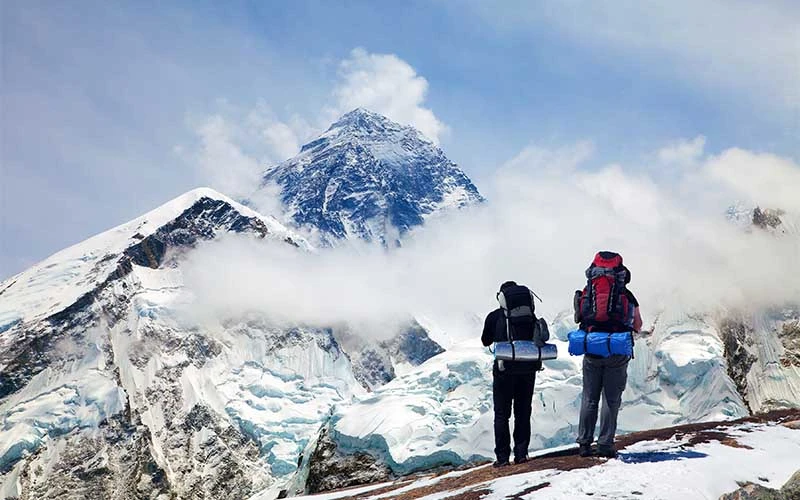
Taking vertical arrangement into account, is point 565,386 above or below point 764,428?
below

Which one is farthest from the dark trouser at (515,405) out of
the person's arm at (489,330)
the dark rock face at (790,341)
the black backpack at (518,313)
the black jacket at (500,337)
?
the dark rock face at (790,341)

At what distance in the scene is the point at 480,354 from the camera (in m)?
88.9

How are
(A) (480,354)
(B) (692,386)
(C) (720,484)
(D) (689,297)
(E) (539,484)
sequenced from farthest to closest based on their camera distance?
(D) (689,297) < (A) (480,354) < (B) (692,386) < (E) (539,484) < (C) (720,484)

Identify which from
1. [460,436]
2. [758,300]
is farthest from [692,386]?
[758,300]

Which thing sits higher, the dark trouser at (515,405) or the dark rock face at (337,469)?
the dark trouser at (515,405)

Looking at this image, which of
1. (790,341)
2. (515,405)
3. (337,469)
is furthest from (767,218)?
(515,405)

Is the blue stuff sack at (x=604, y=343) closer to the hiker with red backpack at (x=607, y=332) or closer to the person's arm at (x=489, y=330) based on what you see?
the hiker with red backpack at (x=607, y=332)

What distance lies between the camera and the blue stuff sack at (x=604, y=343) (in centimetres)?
1212

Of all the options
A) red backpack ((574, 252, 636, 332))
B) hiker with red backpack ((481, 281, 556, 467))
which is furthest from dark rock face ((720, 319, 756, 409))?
red backpack ((574, 252, 636, 332))

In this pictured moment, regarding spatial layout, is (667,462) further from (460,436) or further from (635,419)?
(635,419)

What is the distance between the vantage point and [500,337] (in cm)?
1391

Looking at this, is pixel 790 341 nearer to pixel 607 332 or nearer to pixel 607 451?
pixel 607 451

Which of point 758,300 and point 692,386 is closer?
point 692,386

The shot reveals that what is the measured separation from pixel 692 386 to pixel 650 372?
4924 millimetres
